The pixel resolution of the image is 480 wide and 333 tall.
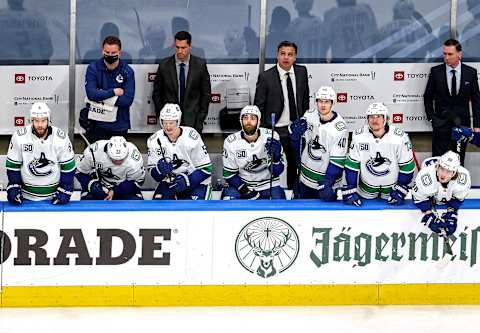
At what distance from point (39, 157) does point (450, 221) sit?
A: 301 centimetres

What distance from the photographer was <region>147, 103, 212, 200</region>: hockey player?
391 inches

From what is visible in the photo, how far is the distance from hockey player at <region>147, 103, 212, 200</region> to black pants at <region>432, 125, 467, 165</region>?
239 cm

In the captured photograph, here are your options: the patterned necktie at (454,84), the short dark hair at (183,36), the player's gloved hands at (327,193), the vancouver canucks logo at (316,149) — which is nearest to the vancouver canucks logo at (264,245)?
the player's gloved hands at (327,193)

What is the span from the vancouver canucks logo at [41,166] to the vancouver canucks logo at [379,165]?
237cm

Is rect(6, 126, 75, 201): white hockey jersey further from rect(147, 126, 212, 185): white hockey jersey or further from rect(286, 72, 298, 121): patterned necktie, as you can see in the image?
rect(286, 72, 298, 121): patterned necktie

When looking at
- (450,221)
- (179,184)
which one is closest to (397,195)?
(450,221)

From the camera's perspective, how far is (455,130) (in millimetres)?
10711

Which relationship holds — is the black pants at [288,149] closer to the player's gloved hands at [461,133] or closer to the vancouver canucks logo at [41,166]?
the player's gloved hands at [461,133]

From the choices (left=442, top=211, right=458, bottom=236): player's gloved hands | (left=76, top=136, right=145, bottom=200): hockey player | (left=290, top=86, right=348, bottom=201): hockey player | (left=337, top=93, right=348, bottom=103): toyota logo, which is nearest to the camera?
(left=442, top=211, right=458, bottom=236): player's gloved hands

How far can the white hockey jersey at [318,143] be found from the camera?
10.2m

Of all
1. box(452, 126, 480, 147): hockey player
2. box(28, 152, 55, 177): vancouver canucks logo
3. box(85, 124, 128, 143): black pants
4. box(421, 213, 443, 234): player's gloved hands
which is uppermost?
box(452, 126, 480, 147): hockey player

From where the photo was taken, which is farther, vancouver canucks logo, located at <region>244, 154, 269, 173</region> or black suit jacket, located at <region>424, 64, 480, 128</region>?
black suit jacket, located at <region>424, 64, 480, 128</region>

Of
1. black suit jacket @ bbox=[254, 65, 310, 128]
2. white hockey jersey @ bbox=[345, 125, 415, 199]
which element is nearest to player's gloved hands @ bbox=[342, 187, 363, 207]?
white hockey jersey @ bbox=[345, 125, 415, 199]

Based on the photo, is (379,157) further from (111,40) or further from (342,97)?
(111,40)
